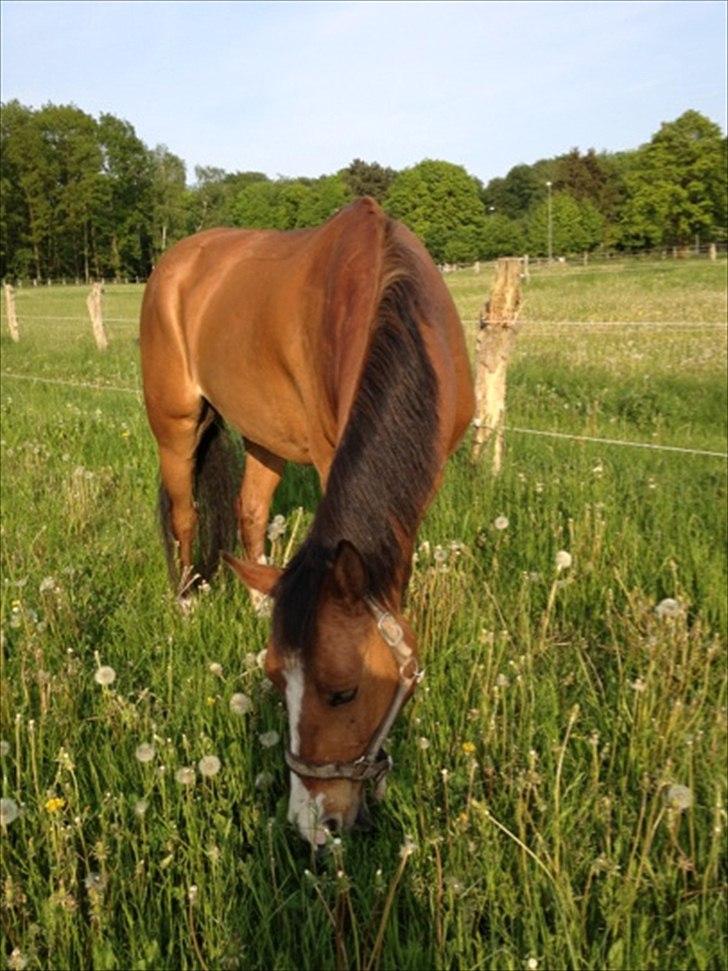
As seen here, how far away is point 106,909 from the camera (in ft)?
6.61

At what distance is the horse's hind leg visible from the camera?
4859 mm

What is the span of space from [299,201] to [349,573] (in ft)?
339

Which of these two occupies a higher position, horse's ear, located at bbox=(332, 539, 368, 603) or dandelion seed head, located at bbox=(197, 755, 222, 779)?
horse's ear, located at bbox=(332, 539, 368, 603)

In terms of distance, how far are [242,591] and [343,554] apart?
216cm

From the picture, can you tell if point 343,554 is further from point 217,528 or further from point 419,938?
point 217,528

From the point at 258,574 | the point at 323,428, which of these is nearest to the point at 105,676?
the point at 258,574

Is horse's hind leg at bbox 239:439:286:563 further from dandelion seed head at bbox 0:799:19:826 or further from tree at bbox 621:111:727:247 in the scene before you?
tree at bbox 621:111:727:247

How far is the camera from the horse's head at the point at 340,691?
6.61 feet

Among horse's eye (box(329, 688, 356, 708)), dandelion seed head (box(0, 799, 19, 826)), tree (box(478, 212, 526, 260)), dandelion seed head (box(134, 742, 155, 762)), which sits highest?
tree (box(478, 212, 526, 260))

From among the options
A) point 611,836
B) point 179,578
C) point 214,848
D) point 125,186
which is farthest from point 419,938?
point 125,186

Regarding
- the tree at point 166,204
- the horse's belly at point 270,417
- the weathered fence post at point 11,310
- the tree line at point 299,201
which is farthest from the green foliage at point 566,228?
the horse's belly at point 270,417

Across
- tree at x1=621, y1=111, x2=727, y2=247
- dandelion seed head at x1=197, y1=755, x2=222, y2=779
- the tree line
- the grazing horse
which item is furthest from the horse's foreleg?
tree at x1=621, y1=111, x2=727, y2=247

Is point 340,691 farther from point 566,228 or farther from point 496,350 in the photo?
point 566,228

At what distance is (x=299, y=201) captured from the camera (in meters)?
99.2
